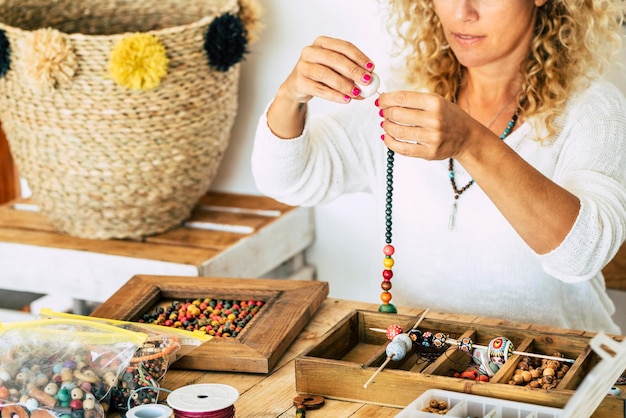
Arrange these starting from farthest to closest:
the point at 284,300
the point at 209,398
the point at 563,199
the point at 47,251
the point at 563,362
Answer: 1. the point at 47,251
2. the point at 284,300
3. the point at 563,199
4. the point at 563,362
5. the point at 209,398

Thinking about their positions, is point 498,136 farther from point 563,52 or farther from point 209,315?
point 209,315

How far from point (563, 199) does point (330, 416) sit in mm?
506

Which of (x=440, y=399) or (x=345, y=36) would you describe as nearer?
(x=440, y=399)

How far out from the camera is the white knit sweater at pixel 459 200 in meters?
1.79

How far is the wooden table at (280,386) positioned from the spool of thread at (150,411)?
11cm

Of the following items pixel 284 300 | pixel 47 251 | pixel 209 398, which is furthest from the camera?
pixel 47 251

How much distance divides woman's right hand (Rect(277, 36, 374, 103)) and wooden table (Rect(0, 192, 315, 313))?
773 millimetres

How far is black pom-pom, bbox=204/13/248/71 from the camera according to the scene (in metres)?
2.23

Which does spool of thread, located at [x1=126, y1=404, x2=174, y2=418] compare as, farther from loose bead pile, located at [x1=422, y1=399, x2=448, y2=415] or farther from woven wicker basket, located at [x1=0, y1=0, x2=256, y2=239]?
woven wicker basket, located at [x1=0, y1=0, x2=256, y2=239]

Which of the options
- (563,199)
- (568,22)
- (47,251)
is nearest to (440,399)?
(563,199)

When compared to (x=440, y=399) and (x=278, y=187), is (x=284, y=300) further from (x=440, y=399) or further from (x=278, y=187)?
(x=440, y=399)

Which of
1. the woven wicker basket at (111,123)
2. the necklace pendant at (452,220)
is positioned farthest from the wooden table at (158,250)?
the necklace pendant at (452,220)

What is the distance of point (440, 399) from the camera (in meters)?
1.24

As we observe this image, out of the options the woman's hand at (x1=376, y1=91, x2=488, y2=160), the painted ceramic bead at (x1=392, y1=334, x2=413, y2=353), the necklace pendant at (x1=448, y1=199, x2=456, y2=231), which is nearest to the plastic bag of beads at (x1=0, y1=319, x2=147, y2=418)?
the painted ceramic bead at (x1=392, y1=334, x2=413, y2=353)
